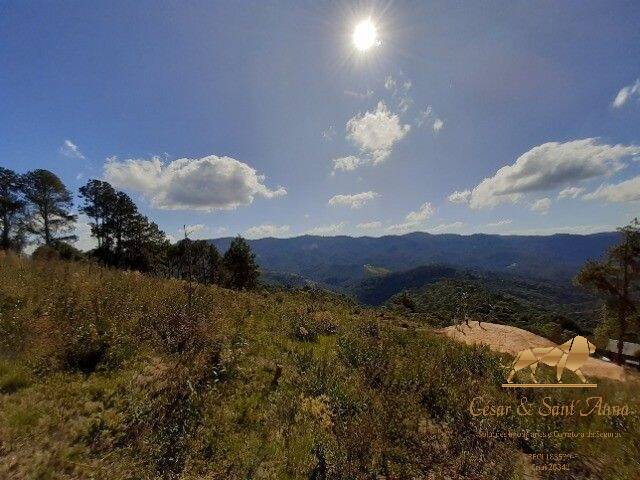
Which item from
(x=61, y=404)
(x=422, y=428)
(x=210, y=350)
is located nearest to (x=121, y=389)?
(x=61, y=404)

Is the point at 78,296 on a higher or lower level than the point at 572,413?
higher

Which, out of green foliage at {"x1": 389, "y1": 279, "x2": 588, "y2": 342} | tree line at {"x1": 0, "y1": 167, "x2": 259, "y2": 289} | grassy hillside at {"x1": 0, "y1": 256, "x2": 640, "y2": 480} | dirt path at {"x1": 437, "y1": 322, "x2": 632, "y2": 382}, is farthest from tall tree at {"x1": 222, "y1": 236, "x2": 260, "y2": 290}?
grassy hillside at {"x1": 0, "y1": 256, "x2": 640, "y2": 480}

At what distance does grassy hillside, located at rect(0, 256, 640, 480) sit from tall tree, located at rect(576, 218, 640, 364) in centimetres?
2185

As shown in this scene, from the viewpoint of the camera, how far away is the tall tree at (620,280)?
2389 centimetres

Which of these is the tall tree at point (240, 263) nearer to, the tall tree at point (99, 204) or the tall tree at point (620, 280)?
the tall tree at point (99, 204)

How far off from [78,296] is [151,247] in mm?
51267

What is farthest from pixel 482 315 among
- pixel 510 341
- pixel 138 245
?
pixel 138 245

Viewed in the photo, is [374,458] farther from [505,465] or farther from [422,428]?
[505,465]

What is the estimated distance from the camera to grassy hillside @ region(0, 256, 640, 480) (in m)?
4.49

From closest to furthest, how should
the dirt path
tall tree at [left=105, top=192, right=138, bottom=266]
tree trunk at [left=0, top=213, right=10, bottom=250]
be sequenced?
the dirt path
tree trunk at [left=0, top=213, right=10, bottom=250]
tall tree at [left=105, top=192, right=138, bottom=266]

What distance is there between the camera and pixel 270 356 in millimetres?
7969

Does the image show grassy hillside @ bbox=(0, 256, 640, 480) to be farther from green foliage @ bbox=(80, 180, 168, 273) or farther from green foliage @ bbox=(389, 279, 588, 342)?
green foliage @ bbox=(80, 180, 168, 273)

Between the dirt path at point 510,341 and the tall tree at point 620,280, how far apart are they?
14296 millimetres

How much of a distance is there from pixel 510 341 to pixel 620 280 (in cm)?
1785
